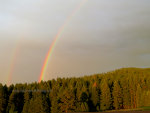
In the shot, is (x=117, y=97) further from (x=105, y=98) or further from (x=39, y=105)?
(x=39, y=105)

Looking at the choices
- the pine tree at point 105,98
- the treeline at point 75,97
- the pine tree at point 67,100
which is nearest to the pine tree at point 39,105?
the treeline at point 75,97

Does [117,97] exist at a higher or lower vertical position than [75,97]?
lower

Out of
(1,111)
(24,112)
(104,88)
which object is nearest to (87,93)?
(104,88)

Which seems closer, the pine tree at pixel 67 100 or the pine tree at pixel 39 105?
the pine tree at pixel 67 100

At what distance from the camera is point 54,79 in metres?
123

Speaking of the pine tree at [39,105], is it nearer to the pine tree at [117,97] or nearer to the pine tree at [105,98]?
the pine tree at [105,98]

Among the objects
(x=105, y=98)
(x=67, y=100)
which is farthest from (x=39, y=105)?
(x=105, y=98)

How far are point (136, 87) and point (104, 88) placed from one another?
1786cm

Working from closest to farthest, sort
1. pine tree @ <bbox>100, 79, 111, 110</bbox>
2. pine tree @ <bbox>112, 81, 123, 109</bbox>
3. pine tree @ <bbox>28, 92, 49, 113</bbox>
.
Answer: pine tree @ <bbox>28, 92, 49, 113</bbox> → pine tree @ <bbox>100, 79, 111, 110</bbox> → pine tree @ <bbox>112, 81, 123, 109</bbox>

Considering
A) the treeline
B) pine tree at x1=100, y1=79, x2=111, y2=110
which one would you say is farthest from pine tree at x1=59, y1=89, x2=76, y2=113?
pine tree at x1=100, y1=79, x2=111, y2=110

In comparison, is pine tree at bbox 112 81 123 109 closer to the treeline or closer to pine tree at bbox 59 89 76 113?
the treeline

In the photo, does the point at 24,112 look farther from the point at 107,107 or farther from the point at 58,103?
the point at 107,107

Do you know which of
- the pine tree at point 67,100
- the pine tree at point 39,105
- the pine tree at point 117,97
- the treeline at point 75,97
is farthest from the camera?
the pine tree at point 117,97

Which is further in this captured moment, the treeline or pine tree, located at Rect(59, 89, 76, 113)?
the treeline
